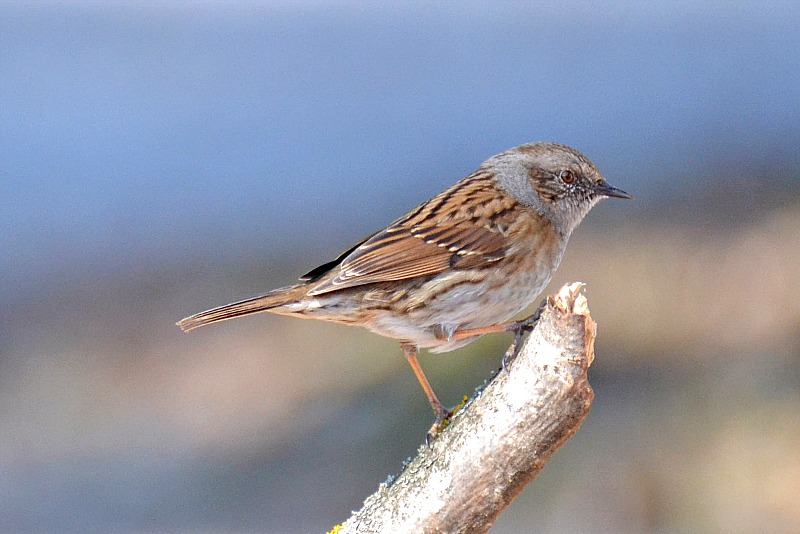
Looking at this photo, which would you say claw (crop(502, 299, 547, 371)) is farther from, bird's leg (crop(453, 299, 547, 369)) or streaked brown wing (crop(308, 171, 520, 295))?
streaked brown wing (crop(308, 171, 520, 295))

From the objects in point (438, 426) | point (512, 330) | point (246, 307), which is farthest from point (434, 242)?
point (438, 426)

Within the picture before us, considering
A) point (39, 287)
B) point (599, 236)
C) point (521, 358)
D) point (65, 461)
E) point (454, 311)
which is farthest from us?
point (39, 287)

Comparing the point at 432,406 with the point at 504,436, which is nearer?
the point at 504,436

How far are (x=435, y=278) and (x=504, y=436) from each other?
1.41 meters

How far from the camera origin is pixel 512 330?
3951mm

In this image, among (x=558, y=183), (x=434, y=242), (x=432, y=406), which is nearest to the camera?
(x=432, y=406)

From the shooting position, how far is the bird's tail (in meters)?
4.17

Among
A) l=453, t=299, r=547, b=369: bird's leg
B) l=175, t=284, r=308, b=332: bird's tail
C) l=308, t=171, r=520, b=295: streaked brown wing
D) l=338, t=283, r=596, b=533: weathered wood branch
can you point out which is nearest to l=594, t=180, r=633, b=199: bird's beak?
l=308, t=171, r=520, b=295: streaked brown wing

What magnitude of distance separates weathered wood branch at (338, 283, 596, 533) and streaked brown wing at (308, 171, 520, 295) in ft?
3.88

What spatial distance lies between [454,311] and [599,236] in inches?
200

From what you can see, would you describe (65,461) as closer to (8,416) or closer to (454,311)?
(8,416)

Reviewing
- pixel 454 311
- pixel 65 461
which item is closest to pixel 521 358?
pixel 454 311

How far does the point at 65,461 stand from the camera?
8.31 metres

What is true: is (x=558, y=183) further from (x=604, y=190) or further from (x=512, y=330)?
(x=512, y=330)
